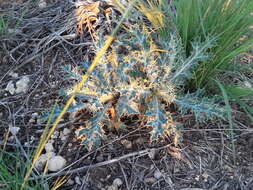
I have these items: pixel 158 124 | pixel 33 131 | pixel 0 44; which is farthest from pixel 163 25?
pixel 0 44

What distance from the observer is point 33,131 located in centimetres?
138

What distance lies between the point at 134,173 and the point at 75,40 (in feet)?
2.46

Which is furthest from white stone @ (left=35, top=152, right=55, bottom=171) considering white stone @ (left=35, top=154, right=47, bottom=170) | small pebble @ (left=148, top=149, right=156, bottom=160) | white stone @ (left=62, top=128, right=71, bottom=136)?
small pebble @ (left=148, top=149, right=156, bottom=160)

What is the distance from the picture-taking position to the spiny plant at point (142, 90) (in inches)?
46.4

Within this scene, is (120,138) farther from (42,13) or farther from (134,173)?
(42,13)

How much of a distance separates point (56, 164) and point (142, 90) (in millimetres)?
419

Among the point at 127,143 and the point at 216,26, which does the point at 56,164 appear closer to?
the point at 127,143

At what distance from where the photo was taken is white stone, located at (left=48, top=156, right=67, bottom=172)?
1243 mm

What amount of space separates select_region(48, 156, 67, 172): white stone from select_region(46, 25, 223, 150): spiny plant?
126 millimetres

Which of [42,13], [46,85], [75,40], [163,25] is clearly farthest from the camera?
[42,13]

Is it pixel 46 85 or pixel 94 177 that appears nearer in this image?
pixel 94 177

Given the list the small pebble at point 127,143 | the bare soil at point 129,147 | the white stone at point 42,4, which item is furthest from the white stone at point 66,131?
the white stone at point 42,4

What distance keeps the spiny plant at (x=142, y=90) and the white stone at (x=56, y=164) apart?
0.41 feet

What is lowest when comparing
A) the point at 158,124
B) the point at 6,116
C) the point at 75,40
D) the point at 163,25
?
the point at 6,116
